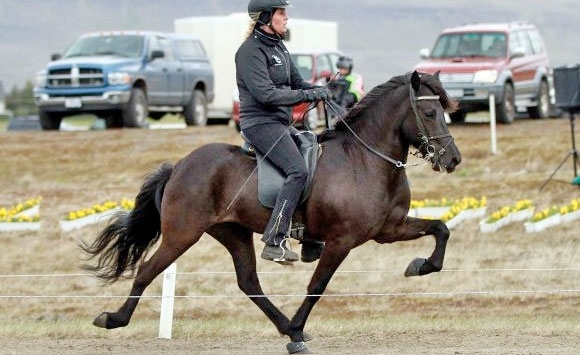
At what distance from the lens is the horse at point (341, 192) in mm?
11961

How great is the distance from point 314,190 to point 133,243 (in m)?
1.99

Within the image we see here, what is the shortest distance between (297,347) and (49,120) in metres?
21.6

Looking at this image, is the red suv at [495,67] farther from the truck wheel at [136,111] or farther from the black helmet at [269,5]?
the black helmet at [269,5]

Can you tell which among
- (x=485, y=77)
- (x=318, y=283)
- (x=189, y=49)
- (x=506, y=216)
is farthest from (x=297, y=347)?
(x=189, y=49)

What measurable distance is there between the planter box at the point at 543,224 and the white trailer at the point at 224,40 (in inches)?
686

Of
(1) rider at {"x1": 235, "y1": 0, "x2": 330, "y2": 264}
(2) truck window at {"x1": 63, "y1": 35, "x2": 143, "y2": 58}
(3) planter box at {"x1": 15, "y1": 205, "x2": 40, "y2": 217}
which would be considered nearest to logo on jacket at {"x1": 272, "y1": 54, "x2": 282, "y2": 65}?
(1) rider at {"x1": 235, "y1": 0, "x2": 330, "y2": 264}

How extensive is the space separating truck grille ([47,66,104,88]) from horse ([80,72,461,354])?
18216mm

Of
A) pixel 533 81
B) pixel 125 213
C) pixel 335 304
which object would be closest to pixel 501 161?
pixel 533 81

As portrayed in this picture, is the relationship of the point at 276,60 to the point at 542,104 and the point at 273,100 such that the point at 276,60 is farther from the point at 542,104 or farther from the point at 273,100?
the point at 542,104

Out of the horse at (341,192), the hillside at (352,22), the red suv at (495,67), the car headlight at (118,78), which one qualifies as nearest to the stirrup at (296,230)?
the horse at (341,192)

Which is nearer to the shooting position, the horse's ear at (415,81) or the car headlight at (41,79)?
the horse's ear at (415,81)

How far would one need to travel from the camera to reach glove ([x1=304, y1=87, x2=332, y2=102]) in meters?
11.9

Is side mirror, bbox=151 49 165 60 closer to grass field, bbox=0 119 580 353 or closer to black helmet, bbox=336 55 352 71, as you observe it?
grass field, bbox=0 119 580 353

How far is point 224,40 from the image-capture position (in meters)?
38.8
